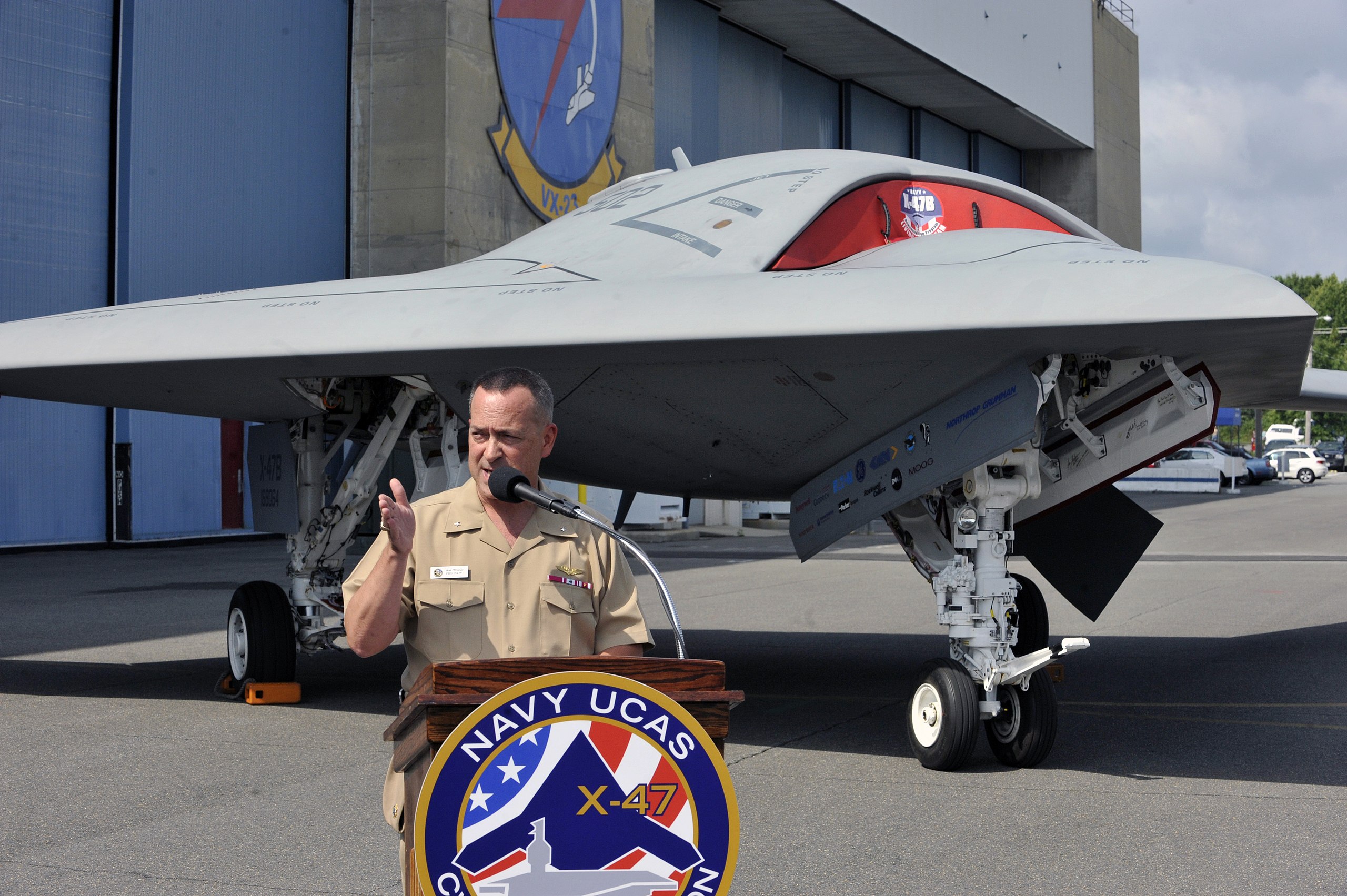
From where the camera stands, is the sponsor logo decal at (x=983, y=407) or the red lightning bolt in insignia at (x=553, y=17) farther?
the red lightning bolt in insignia at (x=553, y=17)

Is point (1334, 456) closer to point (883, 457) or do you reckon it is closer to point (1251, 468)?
point (1251, 468)

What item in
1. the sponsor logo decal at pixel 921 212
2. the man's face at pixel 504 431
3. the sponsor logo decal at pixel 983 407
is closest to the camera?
the man's face at pixel 504 431

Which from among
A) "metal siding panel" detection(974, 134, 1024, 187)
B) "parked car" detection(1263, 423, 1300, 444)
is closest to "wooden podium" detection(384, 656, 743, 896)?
"metal siding panel" detection(974, 134, 1024, 187)

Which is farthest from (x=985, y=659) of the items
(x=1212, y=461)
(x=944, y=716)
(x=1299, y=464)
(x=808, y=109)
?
(x=1299, y=464)

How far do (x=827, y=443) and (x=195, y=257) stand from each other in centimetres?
1804

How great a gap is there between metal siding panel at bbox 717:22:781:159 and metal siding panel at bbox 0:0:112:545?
15023 mm

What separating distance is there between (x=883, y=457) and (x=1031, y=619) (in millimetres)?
3211

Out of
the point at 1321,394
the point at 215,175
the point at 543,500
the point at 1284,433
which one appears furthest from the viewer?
the point at 1284,433

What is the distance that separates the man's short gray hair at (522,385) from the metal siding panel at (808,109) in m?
31.8

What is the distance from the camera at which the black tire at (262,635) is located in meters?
8.30

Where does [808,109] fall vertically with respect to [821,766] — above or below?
above

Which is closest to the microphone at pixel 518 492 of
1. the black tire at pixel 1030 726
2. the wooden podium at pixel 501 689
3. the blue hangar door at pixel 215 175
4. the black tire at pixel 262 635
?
the wooden podium at pixel 501 689

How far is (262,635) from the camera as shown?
8.33 meters

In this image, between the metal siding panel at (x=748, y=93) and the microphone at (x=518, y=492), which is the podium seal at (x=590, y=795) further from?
the metal siding panel at (x=748, y=93)
